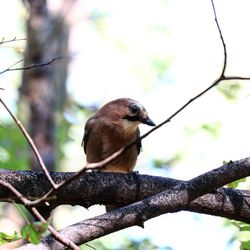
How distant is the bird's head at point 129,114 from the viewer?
20.5 feet

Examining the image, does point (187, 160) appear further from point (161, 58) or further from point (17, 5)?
point (17, 5)

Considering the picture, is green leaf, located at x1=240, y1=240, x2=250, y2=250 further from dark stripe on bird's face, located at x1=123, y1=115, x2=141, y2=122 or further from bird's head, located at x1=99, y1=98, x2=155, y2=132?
dark stripe on bird's face, located at x1=123, y1=115, x2=141, y2=122

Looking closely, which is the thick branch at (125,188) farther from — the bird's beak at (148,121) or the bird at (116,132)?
the bird's beak at (148,121)

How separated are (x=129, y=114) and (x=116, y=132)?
27 centimetres

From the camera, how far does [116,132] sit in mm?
6129

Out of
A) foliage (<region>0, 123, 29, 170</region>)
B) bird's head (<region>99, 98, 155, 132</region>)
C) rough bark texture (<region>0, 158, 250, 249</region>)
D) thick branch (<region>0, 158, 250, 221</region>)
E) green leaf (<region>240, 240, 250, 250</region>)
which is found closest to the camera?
rough bark texture (<region>0, 158, 250, 249</region>)

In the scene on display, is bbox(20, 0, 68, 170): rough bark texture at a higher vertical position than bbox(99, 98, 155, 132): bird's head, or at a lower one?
higher

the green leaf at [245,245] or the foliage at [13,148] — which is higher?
the foliage at [13,148]

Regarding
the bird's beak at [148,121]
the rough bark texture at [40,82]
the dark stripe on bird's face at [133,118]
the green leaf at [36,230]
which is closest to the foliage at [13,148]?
the rough bark texture at [40,82]

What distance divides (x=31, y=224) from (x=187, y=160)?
404 inches

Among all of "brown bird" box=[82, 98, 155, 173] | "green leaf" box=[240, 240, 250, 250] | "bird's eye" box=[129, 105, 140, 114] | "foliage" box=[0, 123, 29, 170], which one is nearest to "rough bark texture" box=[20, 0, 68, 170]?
"foliage" box=[0, 123, 29, 170]

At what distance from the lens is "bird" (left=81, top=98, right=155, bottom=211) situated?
239 inches

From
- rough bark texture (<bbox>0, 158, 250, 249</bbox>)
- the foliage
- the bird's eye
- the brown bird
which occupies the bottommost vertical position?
rough bark texture (<bbox>0, 158, 250, 249</bbox>)

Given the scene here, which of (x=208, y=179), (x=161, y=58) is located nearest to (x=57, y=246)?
(x=208, y=179)
